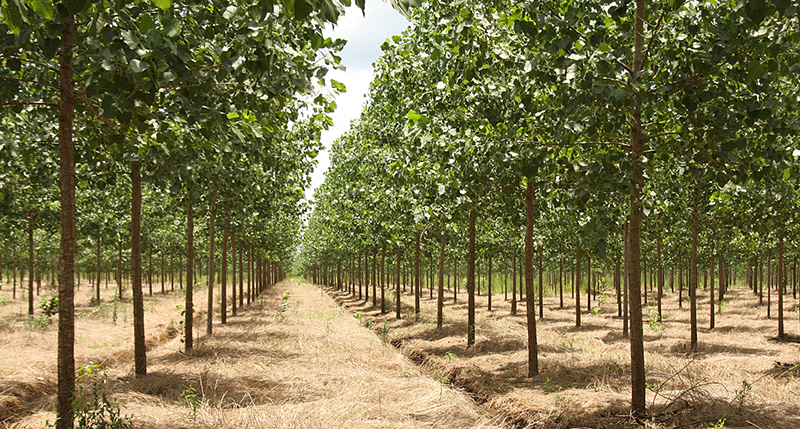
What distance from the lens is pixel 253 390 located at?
7.19 metres

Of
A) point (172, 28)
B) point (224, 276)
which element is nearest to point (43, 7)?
point (172, 28)

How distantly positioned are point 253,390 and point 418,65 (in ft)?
19.3

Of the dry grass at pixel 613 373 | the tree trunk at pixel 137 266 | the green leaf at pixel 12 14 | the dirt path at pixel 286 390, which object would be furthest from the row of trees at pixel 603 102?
the tree trunk at pixel 137 266

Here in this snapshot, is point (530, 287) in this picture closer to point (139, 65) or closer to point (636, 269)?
point (636, 269)

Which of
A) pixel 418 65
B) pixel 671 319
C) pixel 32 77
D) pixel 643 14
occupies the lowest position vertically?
pixel 671 319

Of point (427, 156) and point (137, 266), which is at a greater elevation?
point (427, 156)

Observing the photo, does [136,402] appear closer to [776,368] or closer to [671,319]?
[776,368]

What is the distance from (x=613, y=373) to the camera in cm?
834

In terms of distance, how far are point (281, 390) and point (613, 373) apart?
5.56 meters

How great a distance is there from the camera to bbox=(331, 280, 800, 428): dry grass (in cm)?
619

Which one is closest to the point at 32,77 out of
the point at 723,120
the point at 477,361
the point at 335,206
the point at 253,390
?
the point at 253,390

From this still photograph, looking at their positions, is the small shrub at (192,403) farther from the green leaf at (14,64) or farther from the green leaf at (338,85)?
the green leaf at (338,85)

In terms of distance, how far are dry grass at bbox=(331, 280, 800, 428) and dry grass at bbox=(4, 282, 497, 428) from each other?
96 centimetres

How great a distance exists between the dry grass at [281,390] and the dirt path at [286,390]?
14 millimetres
